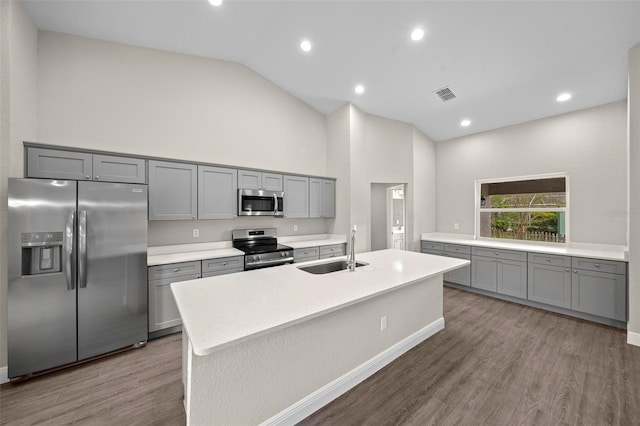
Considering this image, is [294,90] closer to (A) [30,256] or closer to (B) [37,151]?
(B) [37,151]

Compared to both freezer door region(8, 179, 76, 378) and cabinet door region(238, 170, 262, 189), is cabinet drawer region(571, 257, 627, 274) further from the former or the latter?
freezer door region(8, 179, 76, 378)

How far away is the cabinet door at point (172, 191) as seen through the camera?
303 centimetres

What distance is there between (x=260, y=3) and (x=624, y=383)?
5052 mm

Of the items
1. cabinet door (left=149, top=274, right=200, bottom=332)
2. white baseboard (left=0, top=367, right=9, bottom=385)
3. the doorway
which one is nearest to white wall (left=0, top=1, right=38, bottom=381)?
white baseboard (left=0, top=367, right=9, bottom=385)

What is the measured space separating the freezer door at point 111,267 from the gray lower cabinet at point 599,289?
5.30 meters

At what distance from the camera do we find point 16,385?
2.05 m

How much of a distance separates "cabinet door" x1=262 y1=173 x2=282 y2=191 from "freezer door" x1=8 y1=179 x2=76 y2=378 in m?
2.22

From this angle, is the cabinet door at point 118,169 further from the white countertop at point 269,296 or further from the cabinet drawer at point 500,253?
the cabinet drawer at point 500,253

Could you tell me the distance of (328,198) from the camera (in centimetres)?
475

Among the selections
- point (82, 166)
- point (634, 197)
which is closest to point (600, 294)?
point (634, 197)

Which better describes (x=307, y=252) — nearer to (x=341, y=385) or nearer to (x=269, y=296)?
(x=341, y=385)

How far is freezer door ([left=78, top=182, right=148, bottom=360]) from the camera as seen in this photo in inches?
91.0

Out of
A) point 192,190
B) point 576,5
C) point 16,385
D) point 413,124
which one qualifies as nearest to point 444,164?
point 413,124

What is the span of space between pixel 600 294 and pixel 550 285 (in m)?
0.47
